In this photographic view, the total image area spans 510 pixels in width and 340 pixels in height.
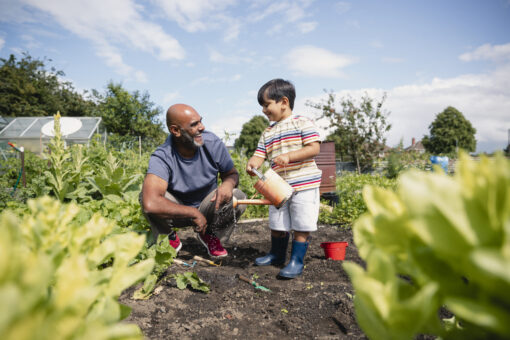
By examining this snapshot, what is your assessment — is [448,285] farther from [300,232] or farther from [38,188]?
[38,188]

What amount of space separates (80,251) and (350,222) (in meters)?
4.04

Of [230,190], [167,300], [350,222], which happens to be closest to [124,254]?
[167,300]

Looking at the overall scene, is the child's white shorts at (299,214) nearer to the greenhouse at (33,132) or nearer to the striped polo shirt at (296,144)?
the striped polo shirt at (296,144)

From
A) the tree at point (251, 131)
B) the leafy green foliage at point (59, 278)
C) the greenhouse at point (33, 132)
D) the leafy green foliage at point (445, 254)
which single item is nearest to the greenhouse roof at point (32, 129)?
the greenhouse at point (33, 132)

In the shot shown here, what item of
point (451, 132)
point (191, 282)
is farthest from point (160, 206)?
point (451, 132)

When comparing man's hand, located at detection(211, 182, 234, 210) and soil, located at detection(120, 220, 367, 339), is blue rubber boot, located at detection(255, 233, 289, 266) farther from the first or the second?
man's hand, located at detection(211, 182, 234, 210)

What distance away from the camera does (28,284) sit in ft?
1.04

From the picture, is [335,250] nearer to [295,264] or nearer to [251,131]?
[295,264]

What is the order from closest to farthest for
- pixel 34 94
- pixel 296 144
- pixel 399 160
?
pixel 296 144 < pixel 399 160 < pixel 34 94

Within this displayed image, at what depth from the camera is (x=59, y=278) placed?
0.42m

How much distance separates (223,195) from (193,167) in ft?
1.41

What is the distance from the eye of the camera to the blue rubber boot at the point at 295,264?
2.46 meters

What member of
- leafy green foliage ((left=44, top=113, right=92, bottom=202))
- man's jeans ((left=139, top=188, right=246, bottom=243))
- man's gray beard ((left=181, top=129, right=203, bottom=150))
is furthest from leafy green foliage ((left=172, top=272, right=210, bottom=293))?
leafy green foliage ((left=44, top=113, right=92, bottom=202))

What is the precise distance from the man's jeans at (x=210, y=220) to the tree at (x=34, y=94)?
28.7m
